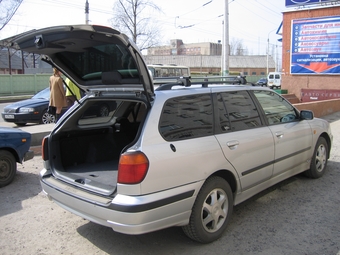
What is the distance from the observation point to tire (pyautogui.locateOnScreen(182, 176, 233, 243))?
332cm

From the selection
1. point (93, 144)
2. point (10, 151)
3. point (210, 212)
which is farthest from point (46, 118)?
point (210, 212)

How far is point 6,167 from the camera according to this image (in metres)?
5.21

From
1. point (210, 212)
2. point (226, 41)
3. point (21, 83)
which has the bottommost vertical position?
point (210, 212)

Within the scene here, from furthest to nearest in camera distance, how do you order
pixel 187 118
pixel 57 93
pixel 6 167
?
pixel 57 93 → pixel 6 167 → pixel 187 118

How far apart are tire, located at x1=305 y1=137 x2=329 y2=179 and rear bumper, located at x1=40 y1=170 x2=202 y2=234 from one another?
9.43ft

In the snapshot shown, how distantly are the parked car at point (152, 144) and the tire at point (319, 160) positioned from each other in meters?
0.61

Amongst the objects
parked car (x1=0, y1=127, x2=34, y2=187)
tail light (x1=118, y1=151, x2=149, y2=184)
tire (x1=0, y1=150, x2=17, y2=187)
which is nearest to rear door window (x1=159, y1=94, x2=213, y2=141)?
tail light (x1=118, y1=151, x2=149, y2=184)

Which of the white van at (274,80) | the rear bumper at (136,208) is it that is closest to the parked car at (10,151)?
the rear bumper at (136,208)

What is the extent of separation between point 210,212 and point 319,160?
288 centimetres

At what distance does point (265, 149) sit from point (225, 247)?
135cm

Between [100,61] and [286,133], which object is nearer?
[100,61]

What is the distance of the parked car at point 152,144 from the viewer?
2973 millimetres

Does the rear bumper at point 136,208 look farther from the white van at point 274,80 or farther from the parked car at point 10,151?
the white van at point 274,80

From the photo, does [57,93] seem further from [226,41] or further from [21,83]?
[21,83]
